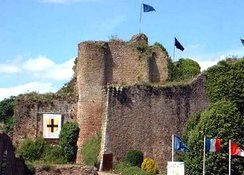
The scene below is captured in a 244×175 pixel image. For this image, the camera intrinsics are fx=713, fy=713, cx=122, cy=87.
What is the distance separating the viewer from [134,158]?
46.4 m

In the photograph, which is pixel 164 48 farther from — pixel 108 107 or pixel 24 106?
pixel 24 106

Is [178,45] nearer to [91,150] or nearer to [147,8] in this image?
[147,8]

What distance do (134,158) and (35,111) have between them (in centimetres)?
857

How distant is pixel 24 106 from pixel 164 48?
11.1m

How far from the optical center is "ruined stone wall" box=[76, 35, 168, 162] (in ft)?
160

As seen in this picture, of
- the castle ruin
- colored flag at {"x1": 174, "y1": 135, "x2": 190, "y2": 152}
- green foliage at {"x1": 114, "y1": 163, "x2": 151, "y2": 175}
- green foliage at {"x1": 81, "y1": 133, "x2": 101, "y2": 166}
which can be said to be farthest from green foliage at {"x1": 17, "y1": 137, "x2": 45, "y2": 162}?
colored flag at {"x1": 174, "y1": 135, "x2": 190, "y2": 152}

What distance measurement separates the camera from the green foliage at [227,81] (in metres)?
44.2

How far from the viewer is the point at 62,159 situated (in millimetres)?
48344

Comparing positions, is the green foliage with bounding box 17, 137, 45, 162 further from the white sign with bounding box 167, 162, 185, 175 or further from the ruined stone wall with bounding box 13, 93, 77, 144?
the white sign with bounding box 167, 162, 185, 175

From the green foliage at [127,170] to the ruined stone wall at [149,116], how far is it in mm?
1066

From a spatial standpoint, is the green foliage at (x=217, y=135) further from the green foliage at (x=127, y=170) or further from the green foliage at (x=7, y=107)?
the green foliage at (x=7, y=107)

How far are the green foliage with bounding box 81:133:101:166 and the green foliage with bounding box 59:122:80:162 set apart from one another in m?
0.70

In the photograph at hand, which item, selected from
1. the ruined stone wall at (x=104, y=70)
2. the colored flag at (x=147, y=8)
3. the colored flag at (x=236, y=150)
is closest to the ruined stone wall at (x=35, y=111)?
the ruined stone wall at (x=104, y=70)

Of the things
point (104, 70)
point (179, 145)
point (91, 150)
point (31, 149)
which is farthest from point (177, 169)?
point (31, 149)
